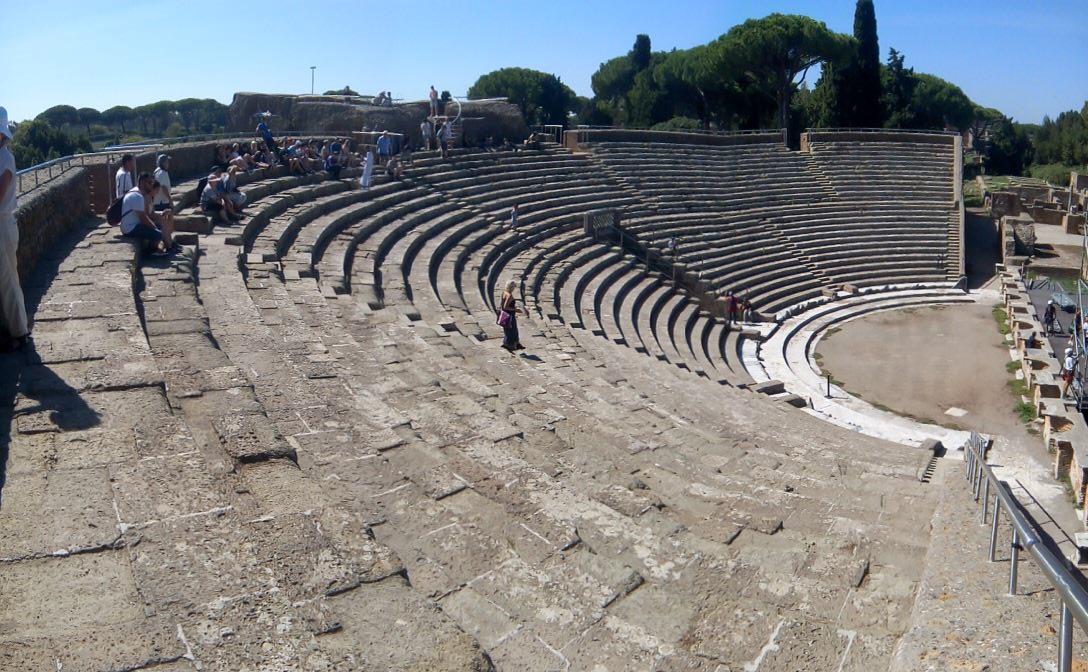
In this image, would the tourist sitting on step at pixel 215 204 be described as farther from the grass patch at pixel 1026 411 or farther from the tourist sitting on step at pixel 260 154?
the grass patch at pixel 1026 411

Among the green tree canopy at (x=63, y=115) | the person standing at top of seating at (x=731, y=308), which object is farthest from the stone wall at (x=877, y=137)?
the green tree canopy at (x=63, y=115)

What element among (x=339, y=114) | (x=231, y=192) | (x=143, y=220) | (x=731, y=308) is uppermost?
(x=339, y=114)

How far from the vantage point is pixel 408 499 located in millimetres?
4938

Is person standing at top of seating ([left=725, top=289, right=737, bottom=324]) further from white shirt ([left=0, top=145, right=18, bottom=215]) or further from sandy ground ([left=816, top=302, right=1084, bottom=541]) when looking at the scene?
white shirt ([left=0, top=145, right=18, bottom=215])

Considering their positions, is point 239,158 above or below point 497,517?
above

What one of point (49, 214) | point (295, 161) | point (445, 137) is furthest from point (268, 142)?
point (49, 214)

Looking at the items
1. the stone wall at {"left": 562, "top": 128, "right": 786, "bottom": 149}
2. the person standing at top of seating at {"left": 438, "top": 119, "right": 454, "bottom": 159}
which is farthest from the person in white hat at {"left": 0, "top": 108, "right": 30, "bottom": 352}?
the stone wall at {"left": 562, "top": 128, "right": 786, "bottom": 149}

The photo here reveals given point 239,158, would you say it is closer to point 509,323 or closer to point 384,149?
point 384,149

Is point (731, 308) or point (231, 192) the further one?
point (731, 308)

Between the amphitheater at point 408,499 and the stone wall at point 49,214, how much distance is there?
9 cm

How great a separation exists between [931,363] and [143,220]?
16.8 meters

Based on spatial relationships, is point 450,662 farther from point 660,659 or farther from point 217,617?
point 660,659

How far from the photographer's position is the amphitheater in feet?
10.3

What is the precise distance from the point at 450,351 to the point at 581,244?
40.8ft
